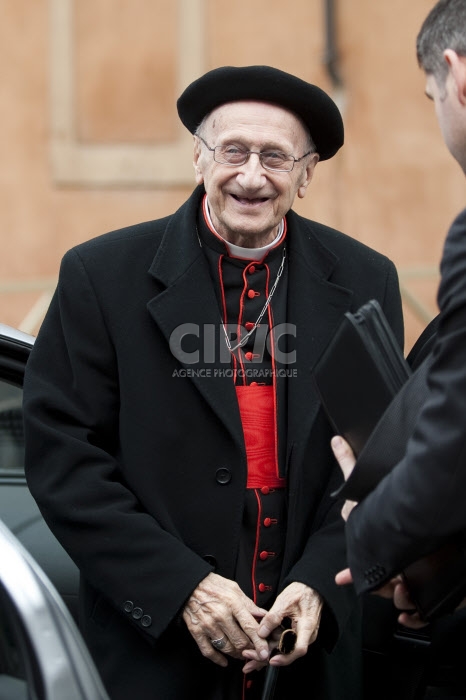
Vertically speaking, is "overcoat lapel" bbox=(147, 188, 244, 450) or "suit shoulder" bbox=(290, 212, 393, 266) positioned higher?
"suit shoulder" bbox=(290, 212, 393, 266)

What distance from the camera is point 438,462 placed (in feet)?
6.95

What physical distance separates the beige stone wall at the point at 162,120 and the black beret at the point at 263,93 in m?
7.27

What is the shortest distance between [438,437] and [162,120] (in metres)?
8.49

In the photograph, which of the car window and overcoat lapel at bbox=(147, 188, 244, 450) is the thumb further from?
the car window

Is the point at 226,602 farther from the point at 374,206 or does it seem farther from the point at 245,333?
the point at 374,206

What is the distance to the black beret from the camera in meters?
2.92

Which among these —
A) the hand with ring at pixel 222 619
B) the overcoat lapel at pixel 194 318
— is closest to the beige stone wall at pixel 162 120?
the overcoat lapel at pixel 194 318

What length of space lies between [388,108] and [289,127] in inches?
307

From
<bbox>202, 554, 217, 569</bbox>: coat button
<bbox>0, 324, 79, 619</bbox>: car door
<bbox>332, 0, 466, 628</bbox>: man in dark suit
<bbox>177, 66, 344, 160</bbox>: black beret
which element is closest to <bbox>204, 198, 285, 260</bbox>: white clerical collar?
<bbox>177, 66, 344, 160</bbox>: black beret

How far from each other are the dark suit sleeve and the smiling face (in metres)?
0.85

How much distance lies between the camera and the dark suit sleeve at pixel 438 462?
2.09 m

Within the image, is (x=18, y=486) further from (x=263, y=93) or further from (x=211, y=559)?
(x=263, y=93)

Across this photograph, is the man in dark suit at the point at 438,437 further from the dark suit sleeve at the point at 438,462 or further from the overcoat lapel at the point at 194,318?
the overcoat lapel at the point at 194,318

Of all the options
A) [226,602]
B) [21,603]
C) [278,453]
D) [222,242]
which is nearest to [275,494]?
[278,453]
